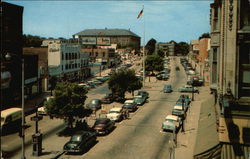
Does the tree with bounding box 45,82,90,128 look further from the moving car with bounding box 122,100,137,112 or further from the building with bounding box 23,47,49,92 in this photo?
the building with bounding box 23,47,49,92

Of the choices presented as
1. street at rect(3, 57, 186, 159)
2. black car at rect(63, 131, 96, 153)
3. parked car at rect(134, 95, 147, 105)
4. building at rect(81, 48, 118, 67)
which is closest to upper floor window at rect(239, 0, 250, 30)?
street at rect(3, 57, 186, 159)

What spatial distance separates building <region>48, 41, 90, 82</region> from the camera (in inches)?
2886

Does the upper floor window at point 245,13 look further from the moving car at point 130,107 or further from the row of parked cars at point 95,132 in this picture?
the moving car at point 130,107

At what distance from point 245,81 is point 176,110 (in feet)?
80.6

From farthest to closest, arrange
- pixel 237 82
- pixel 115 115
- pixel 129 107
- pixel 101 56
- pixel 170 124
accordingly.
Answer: pixel 101 56
pixel 129 107
pixel 115 115
pixel 170 124
pixel 237 82

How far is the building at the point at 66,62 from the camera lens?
241 ft

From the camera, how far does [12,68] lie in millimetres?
45781

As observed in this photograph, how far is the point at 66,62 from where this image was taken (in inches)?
3076

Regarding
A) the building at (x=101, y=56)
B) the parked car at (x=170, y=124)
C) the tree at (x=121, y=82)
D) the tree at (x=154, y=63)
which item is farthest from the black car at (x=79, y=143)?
the building at (x=101, y=56)

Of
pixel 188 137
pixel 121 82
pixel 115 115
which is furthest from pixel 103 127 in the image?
pixel 121 82

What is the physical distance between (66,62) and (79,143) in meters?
55.2

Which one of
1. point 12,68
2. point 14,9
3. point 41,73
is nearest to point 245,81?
point 12,68

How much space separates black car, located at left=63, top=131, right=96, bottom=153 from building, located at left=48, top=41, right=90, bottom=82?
45.2m

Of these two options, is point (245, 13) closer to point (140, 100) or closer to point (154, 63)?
point (140, 100)
